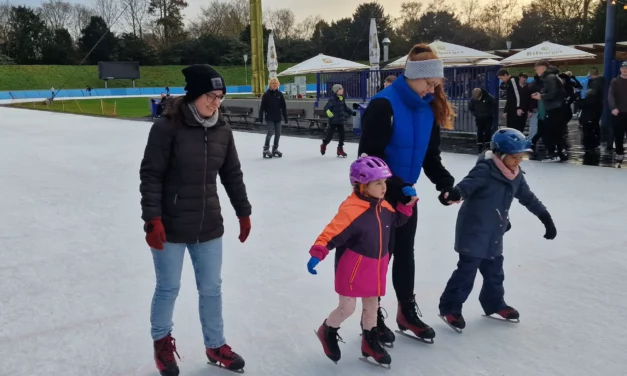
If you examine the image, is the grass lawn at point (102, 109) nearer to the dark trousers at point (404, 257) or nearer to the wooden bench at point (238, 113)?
the wooden bench at point (238, 113)

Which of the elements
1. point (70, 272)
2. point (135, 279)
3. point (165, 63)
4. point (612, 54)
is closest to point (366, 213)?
point (135, 279)

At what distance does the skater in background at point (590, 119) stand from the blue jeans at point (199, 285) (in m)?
8.37

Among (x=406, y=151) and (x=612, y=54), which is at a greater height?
(x=612, y=54)

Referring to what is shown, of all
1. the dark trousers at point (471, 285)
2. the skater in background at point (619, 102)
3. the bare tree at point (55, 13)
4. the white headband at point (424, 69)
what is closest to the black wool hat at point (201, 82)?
the white headband at point (424, 69)

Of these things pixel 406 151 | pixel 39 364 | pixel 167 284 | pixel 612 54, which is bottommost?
pixel 39 364

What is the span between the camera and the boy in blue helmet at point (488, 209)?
2877 millimetres

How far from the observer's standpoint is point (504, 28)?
6159cm

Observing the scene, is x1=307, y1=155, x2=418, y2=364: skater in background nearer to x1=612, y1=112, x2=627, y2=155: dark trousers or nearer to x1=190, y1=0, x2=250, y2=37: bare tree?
x1=612, y1=112, x2=627, y2=155: dark trousers

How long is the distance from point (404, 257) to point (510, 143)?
782mm

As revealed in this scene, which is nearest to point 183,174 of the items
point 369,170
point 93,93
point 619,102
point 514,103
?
point 369,170

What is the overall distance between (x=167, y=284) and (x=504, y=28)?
65336 mm

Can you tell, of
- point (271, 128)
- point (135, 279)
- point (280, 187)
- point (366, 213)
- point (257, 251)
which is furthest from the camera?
point (271, 128)

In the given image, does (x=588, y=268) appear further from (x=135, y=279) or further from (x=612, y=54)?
(x=612, y=54)

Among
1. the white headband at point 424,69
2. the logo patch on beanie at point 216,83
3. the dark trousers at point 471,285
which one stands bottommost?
the dark trousers at point 471,285
